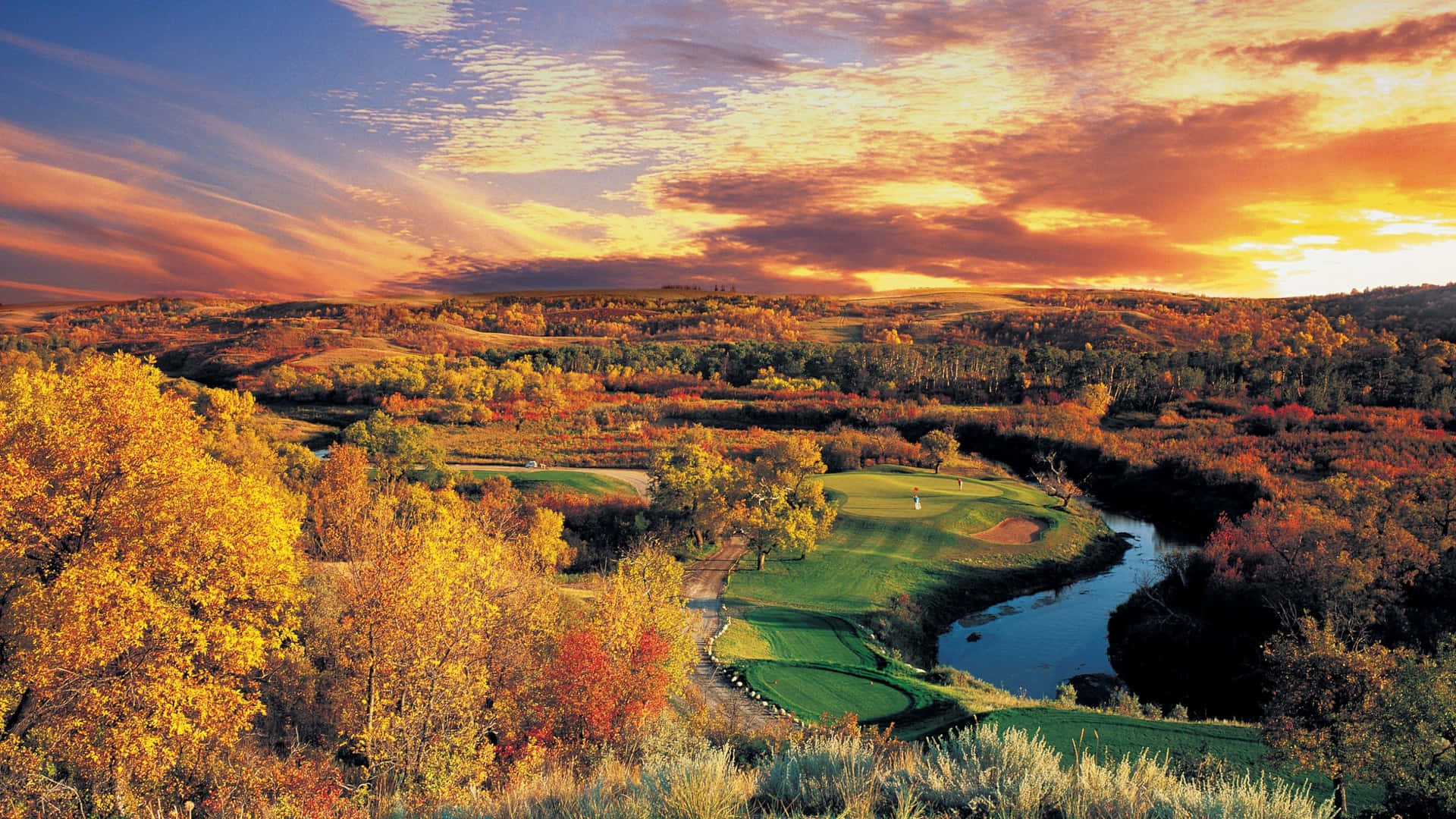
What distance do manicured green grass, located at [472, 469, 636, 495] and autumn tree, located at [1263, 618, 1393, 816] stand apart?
156 feet

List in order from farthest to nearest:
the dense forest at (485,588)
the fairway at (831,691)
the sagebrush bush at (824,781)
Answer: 1. the fairway at (831,691)
2. the dense forest at (485,588)
3. the sagebrush bush at (824,781)

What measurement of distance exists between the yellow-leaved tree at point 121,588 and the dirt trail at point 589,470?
44.4m

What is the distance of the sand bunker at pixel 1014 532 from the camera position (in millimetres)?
51500

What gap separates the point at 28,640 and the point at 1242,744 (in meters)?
27.9

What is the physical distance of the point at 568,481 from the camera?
202ft

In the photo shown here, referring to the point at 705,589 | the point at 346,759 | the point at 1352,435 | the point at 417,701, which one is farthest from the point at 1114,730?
the point at 1352,435

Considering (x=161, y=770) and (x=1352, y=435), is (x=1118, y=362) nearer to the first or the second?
(x=1352, y=435)

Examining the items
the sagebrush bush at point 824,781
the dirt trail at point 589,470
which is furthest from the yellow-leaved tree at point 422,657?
the dirt trail at point 589,470

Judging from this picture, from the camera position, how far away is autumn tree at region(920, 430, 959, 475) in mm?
71438

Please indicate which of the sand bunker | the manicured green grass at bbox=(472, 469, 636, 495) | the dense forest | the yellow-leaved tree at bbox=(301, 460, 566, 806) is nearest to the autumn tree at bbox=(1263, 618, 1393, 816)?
the dense forest

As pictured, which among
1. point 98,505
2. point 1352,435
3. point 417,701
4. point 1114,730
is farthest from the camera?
point 1352,435

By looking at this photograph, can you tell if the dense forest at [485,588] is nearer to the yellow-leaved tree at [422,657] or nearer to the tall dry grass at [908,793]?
the yellow-leaved tree at [422,657]

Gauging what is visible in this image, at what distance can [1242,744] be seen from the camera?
18.9 m

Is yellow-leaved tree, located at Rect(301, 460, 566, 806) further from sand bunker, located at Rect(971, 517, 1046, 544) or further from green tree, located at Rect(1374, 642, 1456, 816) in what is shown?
sand bunker, located at Rect(971, 517, 1046, 544)
